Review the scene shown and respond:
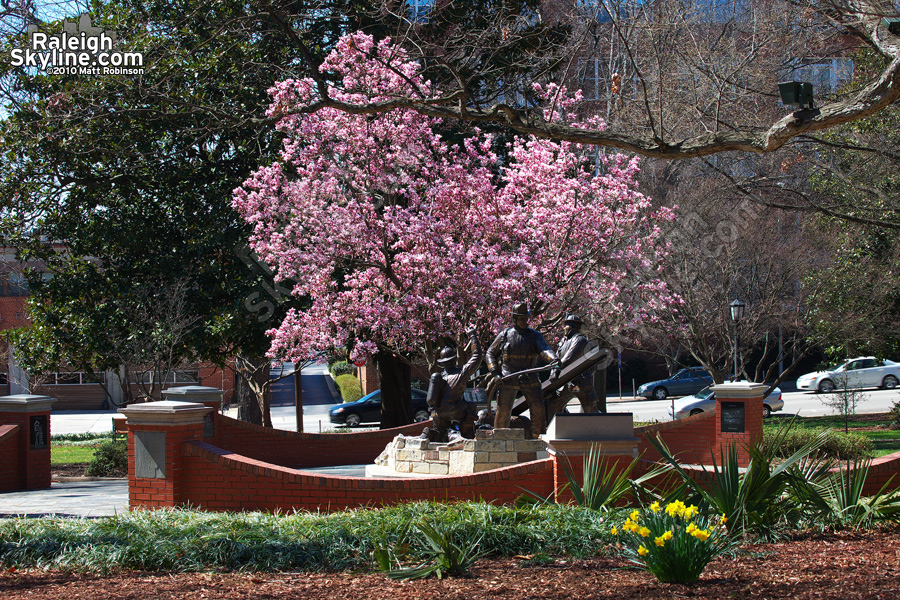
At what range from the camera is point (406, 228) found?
604 inches

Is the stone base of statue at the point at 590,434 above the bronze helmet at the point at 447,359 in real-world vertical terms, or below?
below

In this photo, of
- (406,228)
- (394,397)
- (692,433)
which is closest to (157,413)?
(406,228)

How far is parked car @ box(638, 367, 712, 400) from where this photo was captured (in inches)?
1463

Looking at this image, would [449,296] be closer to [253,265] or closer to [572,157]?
[572,157]

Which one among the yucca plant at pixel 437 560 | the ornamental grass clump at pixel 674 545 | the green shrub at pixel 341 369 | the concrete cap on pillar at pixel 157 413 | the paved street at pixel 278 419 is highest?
the concrete cap on pillar at pixel 157 413

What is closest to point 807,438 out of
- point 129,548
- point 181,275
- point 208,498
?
point 208,498

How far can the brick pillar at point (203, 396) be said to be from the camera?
1143 centimetres

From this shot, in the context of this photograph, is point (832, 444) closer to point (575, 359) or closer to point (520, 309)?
point (575, 359)

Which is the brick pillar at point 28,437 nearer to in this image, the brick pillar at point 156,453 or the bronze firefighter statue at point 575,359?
the brick pillar at point 156,453

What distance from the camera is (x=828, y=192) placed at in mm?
17359

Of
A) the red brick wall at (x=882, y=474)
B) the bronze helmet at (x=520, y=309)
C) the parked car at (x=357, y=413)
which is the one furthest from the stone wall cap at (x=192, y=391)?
the parked car at (x=357, y=413)

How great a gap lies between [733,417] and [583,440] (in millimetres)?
6248

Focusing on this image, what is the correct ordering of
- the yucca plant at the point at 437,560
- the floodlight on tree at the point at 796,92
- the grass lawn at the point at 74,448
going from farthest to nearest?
1. the grass lawn at the point at 74,448
2. the floodlight on tree at the point at 796,92
3. the yucca plant at the point at 437,560

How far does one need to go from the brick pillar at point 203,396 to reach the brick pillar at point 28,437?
8.33ft
